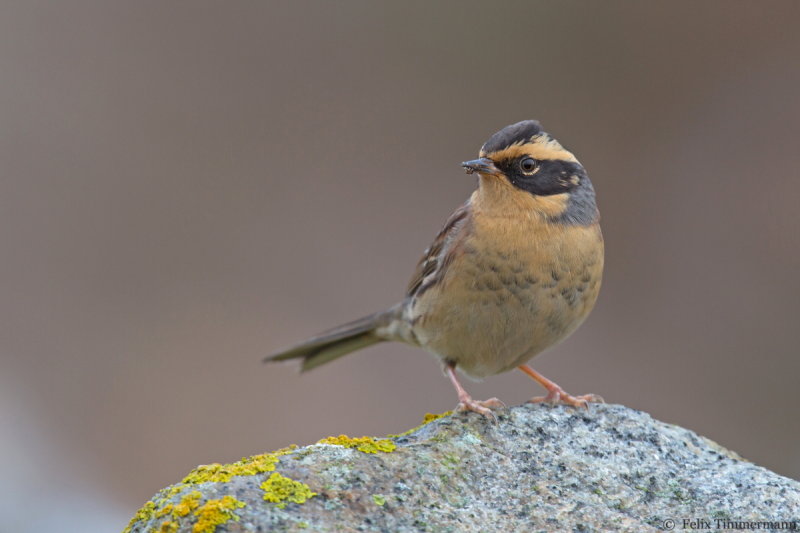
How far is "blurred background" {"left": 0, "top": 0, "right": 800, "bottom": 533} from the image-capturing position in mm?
10641

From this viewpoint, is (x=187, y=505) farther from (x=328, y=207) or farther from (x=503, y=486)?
(x=328, y=207)

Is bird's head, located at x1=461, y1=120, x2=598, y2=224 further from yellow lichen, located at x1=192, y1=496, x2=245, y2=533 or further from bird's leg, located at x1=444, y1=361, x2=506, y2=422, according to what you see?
yellow lichen, located at x1=192, y1=496, x2=245, y2=533

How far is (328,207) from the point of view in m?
13.4

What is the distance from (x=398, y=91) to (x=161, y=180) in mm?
3704

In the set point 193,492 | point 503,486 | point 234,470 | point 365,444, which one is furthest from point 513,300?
point 193,492

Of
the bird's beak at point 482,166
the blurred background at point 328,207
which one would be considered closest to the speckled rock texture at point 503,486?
the bird's beak at point 482,166

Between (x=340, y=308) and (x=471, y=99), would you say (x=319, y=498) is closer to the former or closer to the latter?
(x=340, y=308)

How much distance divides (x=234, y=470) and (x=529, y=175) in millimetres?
3031

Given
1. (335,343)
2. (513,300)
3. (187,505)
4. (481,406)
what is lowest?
(187,505)

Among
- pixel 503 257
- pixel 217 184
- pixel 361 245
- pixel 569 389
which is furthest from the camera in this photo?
pixel 217 184

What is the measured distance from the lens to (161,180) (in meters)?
13.9

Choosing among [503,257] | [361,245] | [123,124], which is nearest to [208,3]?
[123,124]

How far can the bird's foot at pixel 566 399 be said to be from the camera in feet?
18.4

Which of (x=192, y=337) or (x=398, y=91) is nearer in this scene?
(x=192, y=337)
